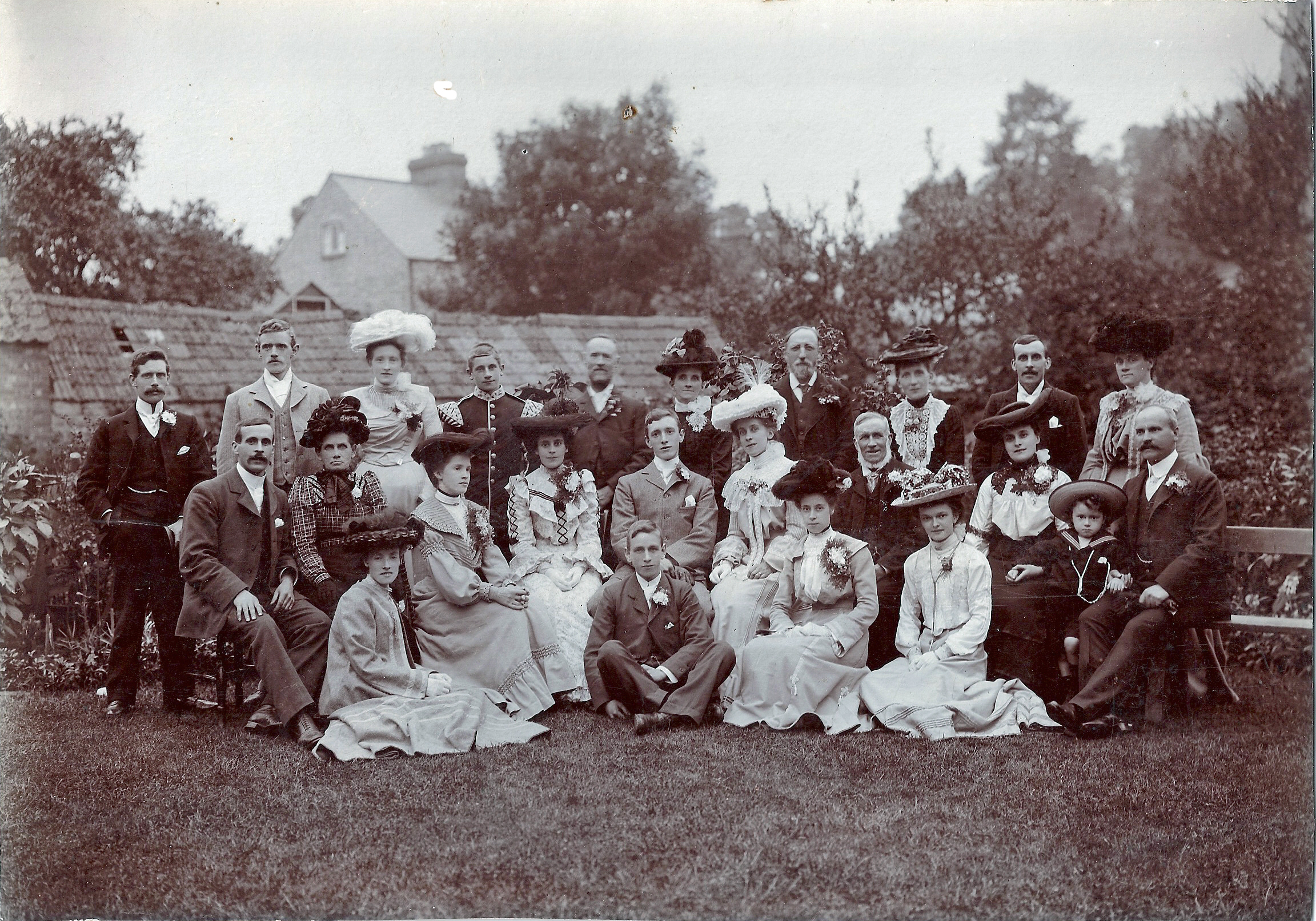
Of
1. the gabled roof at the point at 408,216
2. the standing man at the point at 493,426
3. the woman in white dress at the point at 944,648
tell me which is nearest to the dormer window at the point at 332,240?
the gabled roof at the point at 408,216

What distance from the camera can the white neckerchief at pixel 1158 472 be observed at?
540 cm

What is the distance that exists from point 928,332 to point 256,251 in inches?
660

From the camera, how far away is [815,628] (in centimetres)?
557

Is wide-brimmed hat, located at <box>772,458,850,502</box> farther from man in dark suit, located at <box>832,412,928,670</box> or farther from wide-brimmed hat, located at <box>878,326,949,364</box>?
wide-brimmed hat, located at <box>878,326,949,364</box>

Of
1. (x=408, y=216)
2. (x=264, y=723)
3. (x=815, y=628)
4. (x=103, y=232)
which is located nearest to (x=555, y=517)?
(x=815, y=628)

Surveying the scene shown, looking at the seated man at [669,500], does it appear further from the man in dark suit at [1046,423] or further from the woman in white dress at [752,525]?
the man in dark suit at [1046,423]

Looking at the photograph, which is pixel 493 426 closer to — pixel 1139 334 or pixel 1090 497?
pixel 1090 497

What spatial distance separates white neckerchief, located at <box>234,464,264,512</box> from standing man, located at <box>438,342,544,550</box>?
45.8 inches

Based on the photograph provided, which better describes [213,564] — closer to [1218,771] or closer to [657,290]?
[1218,771]

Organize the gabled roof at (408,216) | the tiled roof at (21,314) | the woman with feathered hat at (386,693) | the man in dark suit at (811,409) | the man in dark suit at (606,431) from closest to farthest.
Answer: the woman with feathered hat at (386,693), the man in dark suit at (811,409), the man in dark suit at (606,431), the tiled roof at (21,314), the gabled roof at (408,216)

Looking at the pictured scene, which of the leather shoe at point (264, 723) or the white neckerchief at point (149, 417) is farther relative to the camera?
the white neckerchief at point (149, 417)

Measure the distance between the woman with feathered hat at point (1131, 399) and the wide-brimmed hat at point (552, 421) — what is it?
277 centimetres

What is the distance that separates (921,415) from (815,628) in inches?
57.1

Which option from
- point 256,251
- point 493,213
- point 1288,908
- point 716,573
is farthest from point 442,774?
point 256,251
